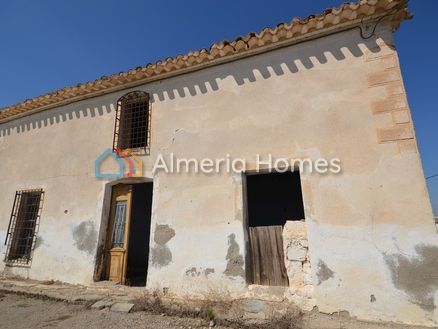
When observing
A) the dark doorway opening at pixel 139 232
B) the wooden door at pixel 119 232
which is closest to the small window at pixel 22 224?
the wooden door at pixel 119 232

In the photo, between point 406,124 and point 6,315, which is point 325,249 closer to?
point 406,124

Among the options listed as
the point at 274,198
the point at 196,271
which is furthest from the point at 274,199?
the point at 196,271

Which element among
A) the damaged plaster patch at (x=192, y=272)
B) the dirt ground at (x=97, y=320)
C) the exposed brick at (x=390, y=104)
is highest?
the exposed brick at (x=390, y=104)

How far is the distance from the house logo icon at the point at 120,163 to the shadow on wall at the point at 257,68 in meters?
1.14

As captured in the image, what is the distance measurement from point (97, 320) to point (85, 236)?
7.15 feet

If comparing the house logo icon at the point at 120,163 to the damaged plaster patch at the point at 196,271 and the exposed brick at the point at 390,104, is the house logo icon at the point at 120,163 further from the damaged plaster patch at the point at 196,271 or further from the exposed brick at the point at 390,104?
the exposed brick at the point at 390,104

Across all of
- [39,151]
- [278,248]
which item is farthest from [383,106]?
[39,151]

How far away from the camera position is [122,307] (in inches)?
163

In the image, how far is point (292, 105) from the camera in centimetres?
450

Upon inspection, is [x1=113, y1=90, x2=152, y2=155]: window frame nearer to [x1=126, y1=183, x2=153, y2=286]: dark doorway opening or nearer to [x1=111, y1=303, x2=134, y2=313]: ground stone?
[x1=126, y1=183, x2=153, y2=286]: dark doorway opening

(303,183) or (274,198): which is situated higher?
(274,198)

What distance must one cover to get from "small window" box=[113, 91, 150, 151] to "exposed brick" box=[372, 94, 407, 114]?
4391mm

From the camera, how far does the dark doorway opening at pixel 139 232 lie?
23.2 ft

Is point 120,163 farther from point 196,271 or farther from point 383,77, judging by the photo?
point 383,77
